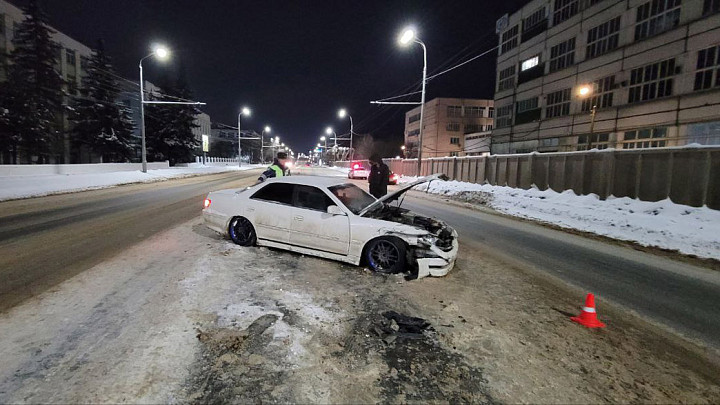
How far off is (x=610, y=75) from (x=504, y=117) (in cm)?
1295

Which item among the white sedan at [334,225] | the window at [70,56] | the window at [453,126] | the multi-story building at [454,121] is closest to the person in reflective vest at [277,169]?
the white sedan at [334,225]

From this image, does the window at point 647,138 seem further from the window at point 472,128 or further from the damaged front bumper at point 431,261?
the window at point 472,128

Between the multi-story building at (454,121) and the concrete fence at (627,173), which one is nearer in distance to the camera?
the concrete fence at (627,173)

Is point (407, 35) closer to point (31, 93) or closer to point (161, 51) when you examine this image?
point (161, 51)

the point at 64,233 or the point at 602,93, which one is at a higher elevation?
the point at 602,93

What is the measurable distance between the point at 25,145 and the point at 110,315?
126 ft

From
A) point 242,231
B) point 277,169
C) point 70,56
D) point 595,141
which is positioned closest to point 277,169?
point 277,169

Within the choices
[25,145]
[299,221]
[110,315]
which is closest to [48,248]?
[110,315]

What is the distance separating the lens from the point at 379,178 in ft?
29.1

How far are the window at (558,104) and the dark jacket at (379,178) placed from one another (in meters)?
26.0

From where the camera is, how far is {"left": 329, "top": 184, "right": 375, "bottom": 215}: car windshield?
18.7ft

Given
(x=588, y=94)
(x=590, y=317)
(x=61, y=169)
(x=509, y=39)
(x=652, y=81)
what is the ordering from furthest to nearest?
(x=509, y=39), (x=588, y=94), (x=61, y=169), (x=652, y=81), (x=590, y=317)

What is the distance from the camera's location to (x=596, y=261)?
642cm

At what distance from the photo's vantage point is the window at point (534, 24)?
31250mm
